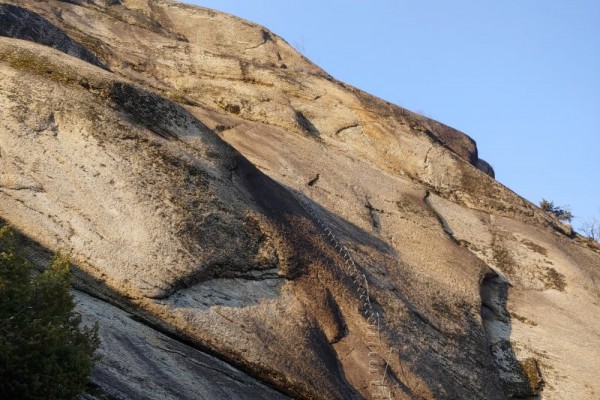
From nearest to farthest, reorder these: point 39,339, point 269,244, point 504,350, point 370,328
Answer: point 39,339 < point 269,244 < point 370,328 < point 504,350

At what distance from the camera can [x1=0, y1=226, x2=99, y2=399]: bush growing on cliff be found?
11055 millimetres

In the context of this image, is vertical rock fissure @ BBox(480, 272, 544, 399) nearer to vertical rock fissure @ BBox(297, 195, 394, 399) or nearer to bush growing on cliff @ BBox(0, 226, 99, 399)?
vertical rock fissure @ BBox(297, 195, 394, 399)

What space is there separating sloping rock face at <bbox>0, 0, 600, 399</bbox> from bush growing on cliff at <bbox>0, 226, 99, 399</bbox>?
145cm

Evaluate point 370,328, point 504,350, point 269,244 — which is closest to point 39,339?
point 269,244

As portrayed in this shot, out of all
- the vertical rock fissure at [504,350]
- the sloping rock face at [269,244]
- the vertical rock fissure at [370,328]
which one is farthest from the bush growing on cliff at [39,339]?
the vertical rock fissure at [504,350]

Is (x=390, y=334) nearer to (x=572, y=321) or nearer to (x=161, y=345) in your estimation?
(x=161, y=345)

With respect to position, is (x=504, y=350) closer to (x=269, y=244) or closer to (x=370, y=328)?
(x=370, y=328)

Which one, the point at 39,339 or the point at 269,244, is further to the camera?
the point at 269,244

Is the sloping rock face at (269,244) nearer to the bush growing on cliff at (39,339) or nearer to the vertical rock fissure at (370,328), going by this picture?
the vertical rock fissure at (370,328)

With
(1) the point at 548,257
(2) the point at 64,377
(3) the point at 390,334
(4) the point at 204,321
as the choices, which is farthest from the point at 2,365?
(1) the point at 548,257

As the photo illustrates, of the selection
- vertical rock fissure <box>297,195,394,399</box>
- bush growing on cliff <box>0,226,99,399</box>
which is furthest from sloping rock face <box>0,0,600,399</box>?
bush growing on cliff <box>0,226,99,399</box>

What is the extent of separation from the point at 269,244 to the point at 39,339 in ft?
25.1

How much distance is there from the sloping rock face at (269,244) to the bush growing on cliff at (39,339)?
1.45m

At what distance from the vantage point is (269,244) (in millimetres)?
18406
